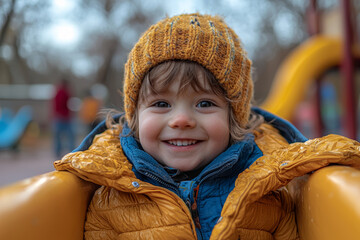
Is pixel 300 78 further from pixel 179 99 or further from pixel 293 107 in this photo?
pixel 179 99

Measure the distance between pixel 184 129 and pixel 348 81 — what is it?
399 cm

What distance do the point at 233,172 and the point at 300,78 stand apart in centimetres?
475

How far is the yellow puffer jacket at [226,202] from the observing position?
1058 millimetres

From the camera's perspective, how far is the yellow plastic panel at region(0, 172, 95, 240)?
80 cm

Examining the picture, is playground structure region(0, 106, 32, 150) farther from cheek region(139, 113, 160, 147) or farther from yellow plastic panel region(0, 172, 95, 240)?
yellow plastic panel region(0, 172, 95, 240)

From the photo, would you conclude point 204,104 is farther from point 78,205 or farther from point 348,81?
point 348,81

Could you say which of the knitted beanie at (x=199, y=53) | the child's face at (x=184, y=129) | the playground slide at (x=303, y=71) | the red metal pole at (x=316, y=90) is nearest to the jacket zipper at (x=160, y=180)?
the child's face at (x=184, y=129)

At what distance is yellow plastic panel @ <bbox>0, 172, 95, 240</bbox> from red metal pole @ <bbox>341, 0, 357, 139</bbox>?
3.97 meters

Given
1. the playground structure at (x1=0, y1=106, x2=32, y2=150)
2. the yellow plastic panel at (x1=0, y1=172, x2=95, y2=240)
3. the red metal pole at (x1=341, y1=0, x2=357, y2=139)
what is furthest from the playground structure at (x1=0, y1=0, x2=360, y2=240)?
the playground structure at (x1=0, y1=106, x2=32, y2=150)

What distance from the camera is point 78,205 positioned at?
43.1 inches

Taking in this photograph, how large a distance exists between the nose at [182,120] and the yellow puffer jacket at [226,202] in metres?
0.23

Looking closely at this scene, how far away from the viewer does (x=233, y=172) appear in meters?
1.29

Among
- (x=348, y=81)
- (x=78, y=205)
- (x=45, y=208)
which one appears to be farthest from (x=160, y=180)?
(x=348, y=81)

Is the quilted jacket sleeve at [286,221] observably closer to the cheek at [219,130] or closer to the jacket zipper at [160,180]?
the cheek at [219,130]
